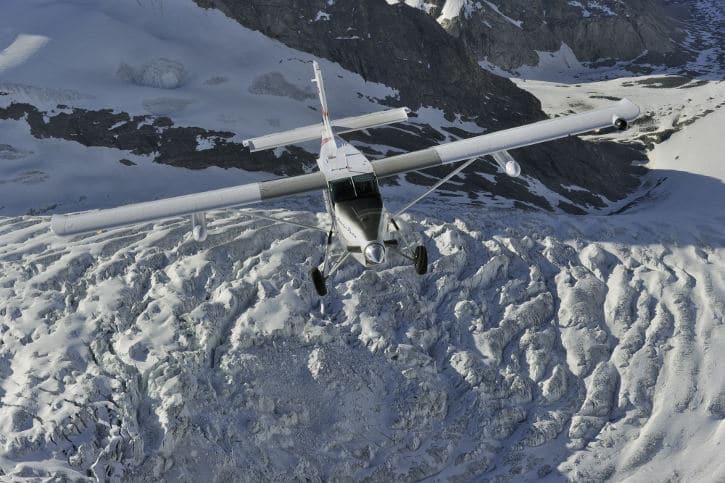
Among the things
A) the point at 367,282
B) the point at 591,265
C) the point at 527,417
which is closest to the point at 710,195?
the point at 591,265

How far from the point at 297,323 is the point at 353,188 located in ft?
34.9

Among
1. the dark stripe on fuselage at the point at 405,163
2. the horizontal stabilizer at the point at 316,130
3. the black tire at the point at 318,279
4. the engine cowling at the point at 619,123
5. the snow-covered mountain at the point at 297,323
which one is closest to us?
the black tire at the point at 318,279

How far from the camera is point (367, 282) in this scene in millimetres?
32094

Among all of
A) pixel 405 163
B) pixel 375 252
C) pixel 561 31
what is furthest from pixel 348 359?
pixel 561 31

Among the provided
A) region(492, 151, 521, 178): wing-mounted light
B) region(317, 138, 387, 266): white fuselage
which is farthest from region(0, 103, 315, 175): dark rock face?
region(492, 151, 521, 178): wing-mounted light

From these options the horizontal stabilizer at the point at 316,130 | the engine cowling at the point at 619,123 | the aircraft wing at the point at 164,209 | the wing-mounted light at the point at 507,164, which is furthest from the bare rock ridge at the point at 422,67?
the aircraft wing at the point at 164,209

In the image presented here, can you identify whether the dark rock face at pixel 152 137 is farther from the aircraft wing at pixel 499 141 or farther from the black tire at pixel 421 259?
the black tire at pixel 421 259

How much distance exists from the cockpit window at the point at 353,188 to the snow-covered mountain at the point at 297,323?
10.2m

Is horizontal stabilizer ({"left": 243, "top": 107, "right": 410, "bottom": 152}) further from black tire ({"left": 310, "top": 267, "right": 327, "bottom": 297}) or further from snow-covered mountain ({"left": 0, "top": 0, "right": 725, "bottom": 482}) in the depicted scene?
black tire ({"left": 310, "top": 267, "right": 327, "bottom": 297})

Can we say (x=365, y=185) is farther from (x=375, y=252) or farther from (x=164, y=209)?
(x=164, y=209)

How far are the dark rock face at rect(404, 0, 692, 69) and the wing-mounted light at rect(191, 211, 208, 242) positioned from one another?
96490mm

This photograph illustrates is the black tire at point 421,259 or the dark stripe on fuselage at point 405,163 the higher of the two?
the dark stripe on fuselage at point 405,163

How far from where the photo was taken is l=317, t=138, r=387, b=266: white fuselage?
19.8 meters

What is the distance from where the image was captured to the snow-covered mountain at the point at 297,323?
26875 mm
